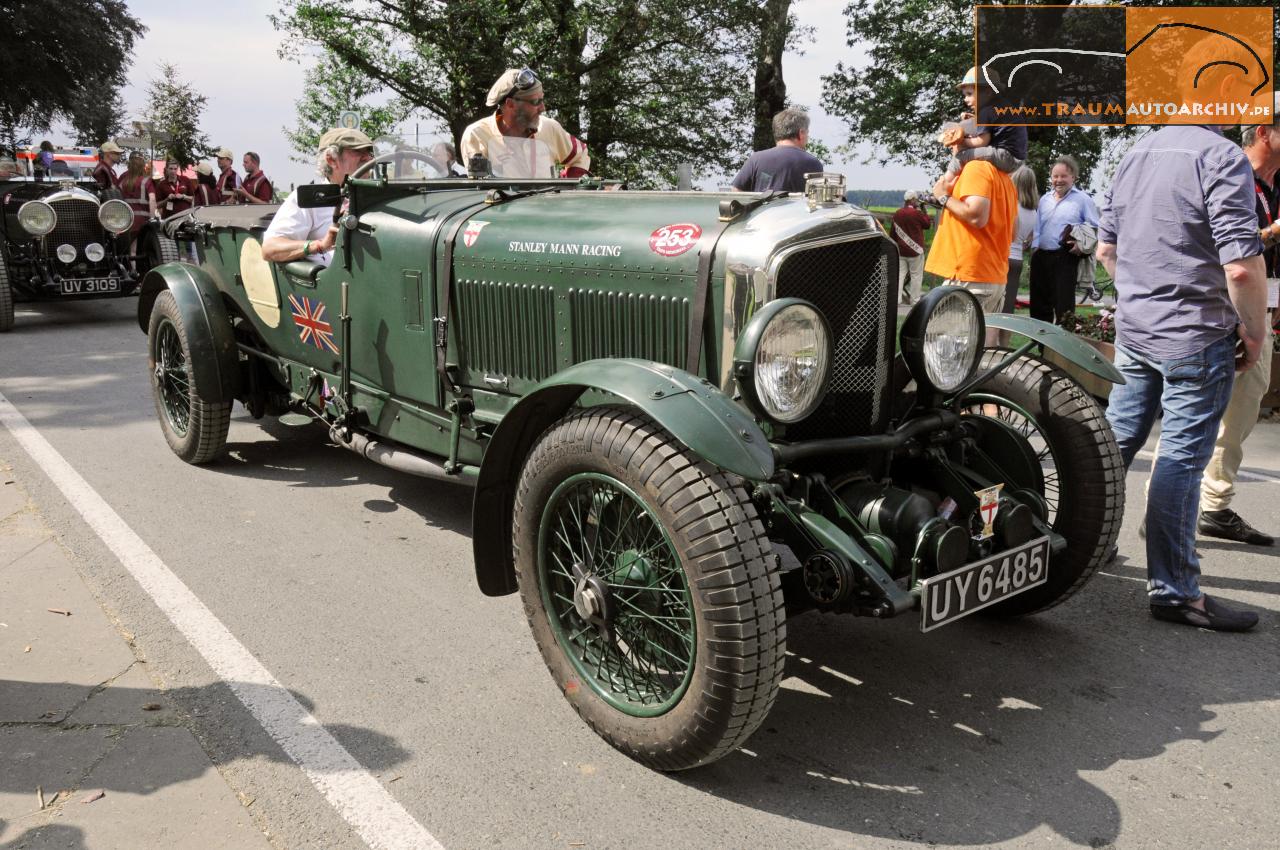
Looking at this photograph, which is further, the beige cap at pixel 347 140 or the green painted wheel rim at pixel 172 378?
the green painted wheel rim at pixel 172 378

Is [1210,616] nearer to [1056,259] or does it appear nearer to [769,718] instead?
[769,718]

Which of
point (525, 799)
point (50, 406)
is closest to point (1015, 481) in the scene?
point (525, 799)

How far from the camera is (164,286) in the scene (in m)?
5.93

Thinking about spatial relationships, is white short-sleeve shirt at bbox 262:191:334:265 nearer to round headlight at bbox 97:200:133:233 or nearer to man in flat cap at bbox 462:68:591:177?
man in flat cap at bbox 462:68:591:177

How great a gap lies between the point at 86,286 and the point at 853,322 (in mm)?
10123

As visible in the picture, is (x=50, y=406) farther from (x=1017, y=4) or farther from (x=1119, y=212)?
(x=1017, y=4)

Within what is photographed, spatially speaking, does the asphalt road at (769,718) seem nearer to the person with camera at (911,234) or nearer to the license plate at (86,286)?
the person with camera at (911,234)

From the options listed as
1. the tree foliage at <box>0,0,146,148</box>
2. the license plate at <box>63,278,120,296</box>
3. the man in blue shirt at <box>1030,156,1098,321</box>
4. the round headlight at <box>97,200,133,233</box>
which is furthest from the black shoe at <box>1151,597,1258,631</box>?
the tree foliage at <box>0,0,146,148</box>

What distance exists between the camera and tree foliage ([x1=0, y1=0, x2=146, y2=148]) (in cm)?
2838

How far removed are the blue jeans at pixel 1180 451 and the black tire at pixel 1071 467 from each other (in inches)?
10.3

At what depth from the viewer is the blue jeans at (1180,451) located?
11.7 feet

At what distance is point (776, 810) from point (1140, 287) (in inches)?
92.0

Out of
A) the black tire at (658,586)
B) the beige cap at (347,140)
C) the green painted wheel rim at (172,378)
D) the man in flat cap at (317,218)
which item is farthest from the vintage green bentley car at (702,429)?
the green painted wheel rim at (172,378)

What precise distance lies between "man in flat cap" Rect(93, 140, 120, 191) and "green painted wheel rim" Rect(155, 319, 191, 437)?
869 cm
